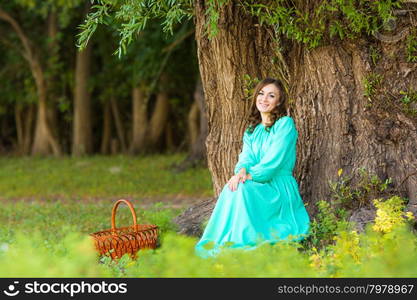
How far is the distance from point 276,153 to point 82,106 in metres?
16.2

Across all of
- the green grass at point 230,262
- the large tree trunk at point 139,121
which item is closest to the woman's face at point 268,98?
the green grass at point 230,262

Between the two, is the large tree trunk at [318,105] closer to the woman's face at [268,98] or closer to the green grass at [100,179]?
the woman's face at [268,98]

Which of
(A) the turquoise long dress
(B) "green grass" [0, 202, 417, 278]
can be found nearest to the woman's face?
(A) the turquoise long dress

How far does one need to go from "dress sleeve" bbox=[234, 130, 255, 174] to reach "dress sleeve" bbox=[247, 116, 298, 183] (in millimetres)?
73

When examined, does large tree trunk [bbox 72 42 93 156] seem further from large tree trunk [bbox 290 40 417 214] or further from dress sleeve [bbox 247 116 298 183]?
dress sleeve [bbox 247 116 298 183]

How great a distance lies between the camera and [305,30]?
289 inches

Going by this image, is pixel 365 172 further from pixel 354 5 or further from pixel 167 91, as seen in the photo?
pixel 167 91

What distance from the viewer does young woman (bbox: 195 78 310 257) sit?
665 cm

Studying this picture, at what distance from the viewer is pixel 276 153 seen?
6.86 m

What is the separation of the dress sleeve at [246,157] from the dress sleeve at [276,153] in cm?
7

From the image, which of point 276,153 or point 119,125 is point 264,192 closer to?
point 276,153

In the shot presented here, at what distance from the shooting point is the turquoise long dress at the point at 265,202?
6.63m

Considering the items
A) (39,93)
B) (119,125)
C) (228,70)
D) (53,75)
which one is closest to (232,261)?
(228,70)

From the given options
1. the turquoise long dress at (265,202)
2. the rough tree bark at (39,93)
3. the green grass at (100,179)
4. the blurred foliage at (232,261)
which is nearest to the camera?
the blurred foliage at (232,261)
